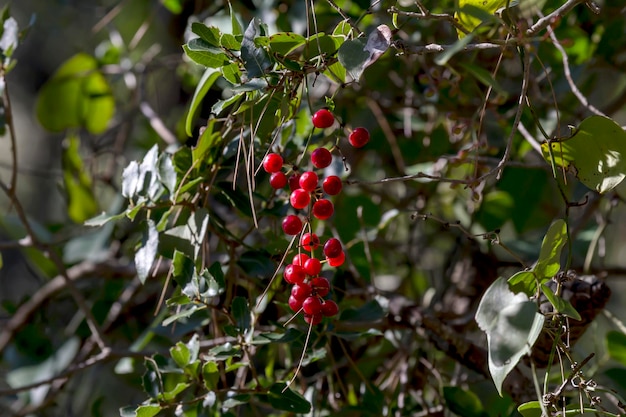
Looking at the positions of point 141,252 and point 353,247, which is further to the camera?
point 353,247

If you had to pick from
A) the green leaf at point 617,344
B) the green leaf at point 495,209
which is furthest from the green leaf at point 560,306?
the green leaf at point 495,209

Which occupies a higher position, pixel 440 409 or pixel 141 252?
pixel 141 252

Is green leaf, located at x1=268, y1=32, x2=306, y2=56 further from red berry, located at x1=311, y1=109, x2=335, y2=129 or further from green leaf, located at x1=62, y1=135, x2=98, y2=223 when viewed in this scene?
green leaf, located at x1=62, y1=135, x2=98, y2=223

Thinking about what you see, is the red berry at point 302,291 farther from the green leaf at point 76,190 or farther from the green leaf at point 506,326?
the green leaf at point 76,190

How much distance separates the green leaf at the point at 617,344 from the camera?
102 centimetres

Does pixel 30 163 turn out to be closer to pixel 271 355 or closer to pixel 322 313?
pixel 271 355

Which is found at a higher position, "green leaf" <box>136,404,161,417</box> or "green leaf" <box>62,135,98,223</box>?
"green leaf" <box>136,404,161,417</box>

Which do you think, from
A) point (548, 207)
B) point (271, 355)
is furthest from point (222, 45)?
point (548, 207)

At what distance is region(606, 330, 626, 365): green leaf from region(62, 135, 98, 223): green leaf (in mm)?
986

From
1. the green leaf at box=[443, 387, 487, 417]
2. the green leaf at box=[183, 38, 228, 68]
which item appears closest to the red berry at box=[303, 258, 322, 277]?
the green leaf at box=[183, 38, 228, 68]

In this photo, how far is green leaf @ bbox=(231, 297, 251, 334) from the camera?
0.78m

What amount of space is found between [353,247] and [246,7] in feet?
1.41

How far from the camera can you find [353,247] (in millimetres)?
1172

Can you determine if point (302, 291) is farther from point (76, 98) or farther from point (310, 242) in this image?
point (76, 98)
